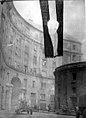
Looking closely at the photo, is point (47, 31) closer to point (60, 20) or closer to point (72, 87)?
point (60, 20)

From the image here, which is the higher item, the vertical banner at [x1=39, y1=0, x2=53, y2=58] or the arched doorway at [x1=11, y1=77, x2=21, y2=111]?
the vertical banner at [x1=39, y1=0, x2=53, y2=58]

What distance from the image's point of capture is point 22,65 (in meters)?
8.73

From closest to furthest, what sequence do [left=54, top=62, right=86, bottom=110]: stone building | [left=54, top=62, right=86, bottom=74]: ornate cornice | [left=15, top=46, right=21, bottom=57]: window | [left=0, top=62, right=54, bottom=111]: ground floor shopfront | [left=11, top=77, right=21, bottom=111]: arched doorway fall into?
[left=54, top=62, right=86, bottom=110]: stone building < [left=54, top=62, right=86, bottom=74]: ornate cornice < [left=0, top=62, right=54, bottom=111]: ground floor shopfront < [left=11, top=77, right=21, bottom=111]: arched doorway < [left=15, top=46, right=21, bottom=57]: window

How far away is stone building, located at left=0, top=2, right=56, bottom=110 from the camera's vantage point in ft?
27.6

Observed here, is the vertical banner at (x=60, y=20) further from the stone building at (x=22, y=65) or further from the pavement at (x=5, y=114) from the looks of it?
the pavement at (x=5, y=114)

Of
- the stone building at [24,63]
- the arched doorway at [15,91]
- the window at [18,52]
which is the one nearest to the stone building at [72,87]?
the stone building at [24,63]

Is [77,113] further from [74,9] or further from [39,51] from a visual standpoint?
[74,9]

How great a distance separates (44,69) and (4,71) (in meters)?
1.52

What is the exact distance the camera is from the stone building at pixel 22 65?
8.41 meters

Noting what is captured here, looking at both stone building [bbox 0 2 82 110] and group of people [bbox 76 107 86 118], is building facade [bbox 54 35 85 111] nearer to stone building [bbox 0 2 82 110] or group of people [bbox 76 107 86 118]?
stone building [bbox 0 2 82 110]

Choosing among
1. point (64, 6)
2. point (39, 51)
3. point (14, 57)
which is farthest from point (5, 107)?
point (64, 6)

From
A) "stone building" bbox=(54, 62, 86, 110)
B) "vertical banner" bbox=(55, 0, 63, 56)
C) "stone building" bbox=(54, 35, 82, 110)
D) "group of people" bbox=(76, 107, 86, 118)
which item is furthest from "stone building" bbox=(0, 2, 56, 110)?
"group of people" bbox=(76, 107, 86, 118)

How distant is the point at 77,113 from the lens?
7398mm

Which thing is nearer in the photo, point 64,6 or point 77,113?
point 77,113
